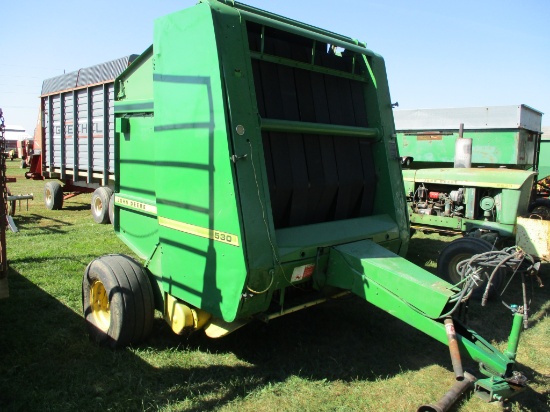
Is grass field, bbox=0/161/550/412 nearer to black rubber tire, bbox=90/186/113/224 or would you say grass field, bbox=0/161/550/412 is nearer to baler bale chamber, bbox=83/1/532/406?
baler bale chamber, bbox=83/1/532/406

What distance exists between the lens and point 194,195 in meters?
3.19

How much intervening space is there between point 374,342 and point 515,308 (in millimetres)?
1486

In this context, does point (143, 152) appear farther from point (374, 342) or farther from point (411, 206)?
point (411, 206)

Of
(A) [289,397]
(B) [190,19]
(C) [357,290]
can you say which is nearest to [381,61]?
(B) [190,19]

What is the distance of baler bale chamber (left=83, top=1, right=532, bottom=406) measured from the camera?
298 cm

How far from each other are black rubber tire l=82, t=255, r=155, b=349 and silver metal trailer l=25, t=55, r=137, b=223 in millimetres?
5848

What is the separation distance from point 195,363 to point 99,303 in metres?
1.07

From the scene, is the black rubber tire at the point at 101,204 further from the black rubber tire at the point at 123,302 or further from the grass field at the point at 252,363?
the black rubber tire at the point at 123,302

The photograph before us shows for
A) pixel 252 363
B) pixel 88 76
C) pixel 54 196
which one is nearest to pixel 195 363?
pixel 252 363

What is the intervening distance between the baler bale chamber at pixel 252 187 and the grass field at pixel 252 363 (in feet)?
0.99

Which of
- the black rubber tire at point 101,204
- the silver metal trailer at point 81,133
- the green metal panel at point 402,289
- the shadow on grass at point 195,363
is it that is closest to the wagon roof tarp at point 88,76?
the silver metal trailer at point 81,133

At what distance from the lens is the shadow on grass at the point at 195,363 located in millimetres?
3076

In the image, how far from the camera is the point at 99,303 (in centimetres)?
398

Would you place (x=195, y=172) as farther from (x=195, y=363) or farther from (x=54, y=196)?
(x=54, y=196)
